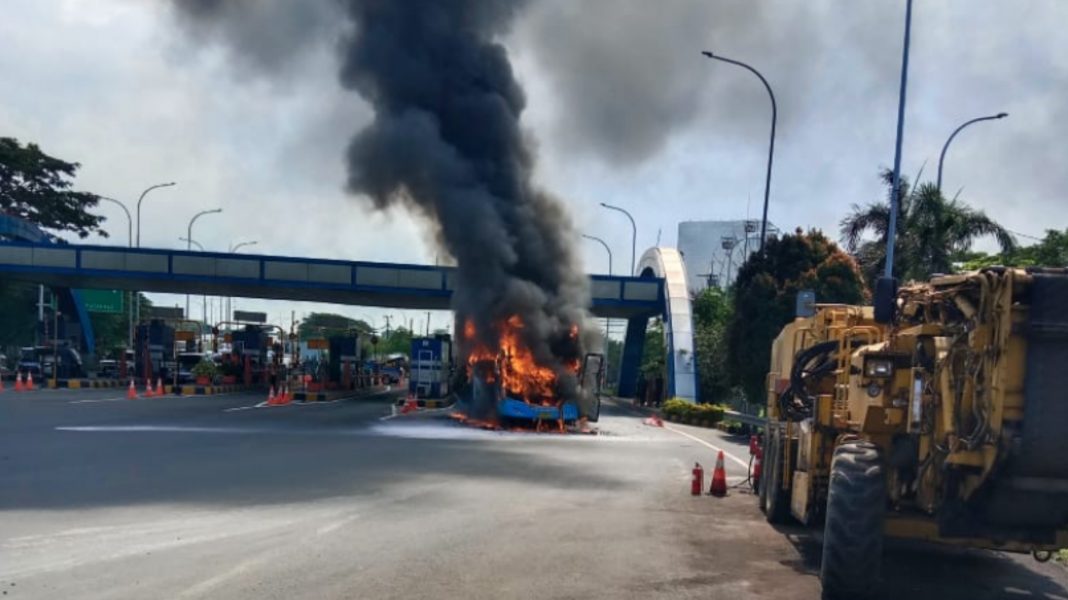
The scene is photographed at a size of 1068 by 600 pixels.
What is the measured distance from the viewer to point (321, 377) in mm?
44219

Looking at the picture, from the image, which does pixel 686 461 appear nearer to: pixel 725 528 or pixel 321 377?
pixel 725 528

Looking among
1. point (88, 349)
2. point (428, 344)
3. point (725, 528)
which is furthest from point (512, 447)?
point (88, 349)

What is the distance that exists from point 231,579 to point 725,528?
538 centimetres

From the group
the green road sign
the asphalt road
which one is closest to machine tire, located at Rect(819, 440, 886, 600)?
the asphalt road

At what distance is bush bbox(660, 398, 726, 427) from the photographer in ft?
102

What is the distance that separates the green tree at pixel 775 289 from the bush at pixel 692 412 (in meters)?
3.70

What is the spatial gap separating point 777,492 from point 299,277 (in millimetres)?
33354

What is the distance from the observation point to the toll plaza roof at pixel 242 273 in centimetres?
4041

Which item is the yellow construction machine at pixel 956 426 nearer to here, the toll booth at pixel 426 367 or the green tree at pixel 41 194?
the toll booth at pixel 426 367

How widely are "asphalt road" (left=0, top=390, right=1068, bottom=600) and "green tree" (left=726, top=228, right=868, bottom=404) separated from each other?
9172mm

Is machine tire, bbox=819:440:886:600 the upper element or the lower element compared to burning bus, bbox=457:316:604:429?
upper

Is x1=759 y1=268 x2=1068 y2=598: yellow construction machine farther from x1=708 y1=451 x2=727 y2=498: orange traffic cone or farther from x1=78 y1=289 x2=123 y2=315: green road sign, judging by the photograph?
x1=78 y1=289 x2=123 y2=315: green road sign

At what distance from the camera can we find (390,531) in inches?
367

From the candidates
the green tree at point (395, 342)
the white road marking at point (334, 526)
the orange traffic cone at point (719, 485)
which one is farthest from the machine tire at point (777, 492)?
the green tree at point (395, 342)
